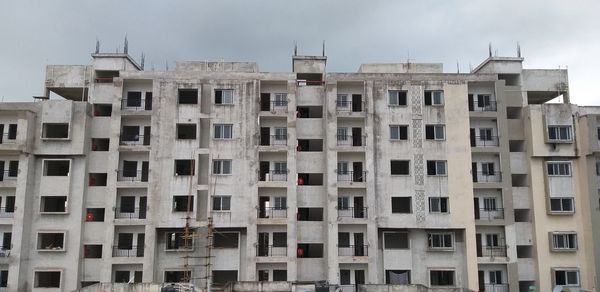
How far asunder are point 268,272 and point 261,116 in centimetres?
1279

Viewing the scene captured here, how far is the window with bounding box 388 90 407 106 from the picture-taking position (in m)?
50.2

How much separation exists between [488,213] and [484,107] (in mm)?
9274

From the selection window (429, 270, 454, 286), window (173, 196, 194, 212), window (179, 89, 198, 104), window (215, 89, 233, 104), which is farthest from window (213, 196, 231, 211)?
window (429, 270, 454, 286)

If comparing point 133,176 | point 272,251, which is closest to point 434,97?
point 272,251

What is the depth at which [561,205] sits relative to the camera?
48.9 metres

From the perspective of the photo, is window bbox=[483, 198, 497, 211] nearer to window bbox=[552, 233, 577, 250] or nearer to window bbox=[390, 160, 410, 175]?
window bbox=[552, 233, 577, 250]

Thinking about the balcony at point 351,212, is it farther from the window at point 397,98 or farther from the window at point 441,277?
the window at point 397,98

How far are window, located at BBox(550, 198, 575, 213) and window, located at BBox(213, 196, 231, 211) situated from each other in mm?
26505

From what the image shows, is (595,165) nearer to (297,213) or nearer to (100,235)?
(297,213)

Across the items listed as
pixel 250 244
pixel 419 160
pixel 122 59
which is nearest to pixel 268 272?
pixel 250 244

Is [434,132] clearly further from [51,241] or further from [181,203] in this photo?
[51,241]

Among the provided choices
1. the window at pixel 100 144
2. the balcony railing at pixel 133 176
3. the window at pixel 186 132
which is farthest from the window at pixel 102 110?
A: the window at pixel 186 132

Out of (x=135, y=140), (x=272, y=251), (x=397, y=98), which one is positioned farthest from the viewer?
(x=397, y=98)

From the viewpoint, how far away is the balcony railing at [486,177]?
163 feet
